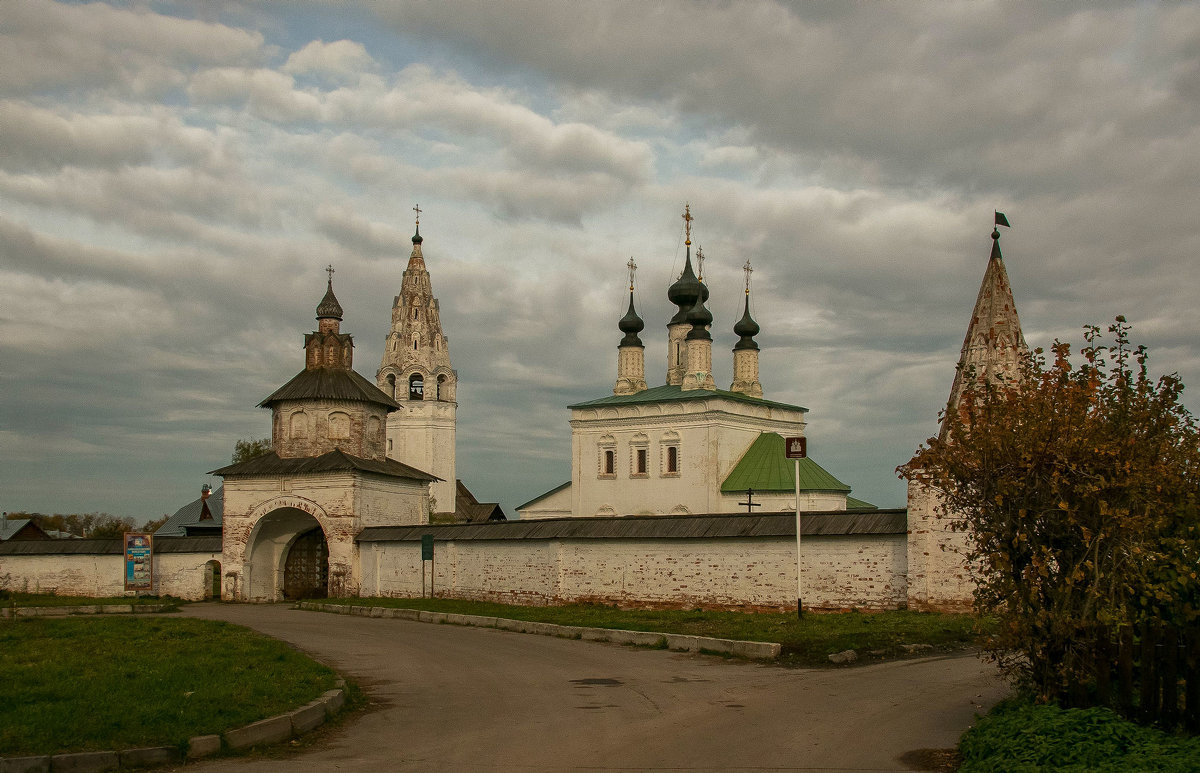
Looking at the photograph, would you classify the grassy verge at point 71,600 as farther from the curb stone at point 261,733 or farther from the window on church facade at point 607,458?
the curb stone at point 261,733

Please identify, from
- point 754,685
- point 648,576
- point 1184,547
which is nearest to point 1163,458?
point 1184,547

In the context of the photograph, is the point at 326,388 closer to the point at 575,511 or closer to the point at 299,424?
the point at 299,424

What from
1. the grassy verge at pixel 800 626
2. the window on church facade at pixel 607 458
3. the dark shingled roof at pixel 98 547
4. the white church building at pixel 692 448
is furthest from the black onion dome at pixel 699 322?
the grassy verge at pixel 800 626

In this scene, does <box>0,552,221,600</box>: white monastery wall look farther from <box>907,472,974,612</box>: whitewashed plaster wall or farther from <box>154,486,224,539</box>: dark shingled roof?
<box>907,472,974,612</box>: whitewashed plaster wall

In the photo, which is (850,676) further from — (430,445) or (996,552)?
(430,445)

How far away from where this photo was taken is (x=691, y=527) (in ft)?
79.0

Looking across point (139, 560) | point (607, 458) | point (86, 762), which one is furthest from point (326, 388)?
point (86, 762)

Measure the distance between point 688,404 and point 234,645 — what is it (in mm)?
35561

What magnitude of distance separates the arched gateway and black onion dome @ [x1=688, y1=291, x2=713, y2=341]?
2037 cm

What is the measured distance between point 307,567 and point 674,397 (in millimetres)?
20419

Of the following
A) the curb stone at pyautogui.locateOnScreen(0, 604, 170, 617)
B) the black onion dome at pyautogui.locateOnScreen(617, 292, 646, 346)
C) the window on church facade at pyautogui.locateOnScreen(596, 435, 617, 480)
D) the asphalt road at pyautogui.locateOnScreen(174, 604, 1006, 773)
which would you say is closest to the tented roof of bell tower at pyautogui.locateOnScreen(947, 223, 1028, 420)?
the asphalt road at pyautogui.locateOnScreen(174, 604, 1006, 773)

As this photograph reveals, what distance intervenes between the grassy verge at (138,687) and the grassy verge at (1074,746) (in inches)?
234

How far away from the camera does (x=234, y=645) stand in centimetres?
1570

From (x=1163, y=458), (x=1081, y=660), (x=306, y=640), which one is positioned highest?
(x=1163, y=458)
